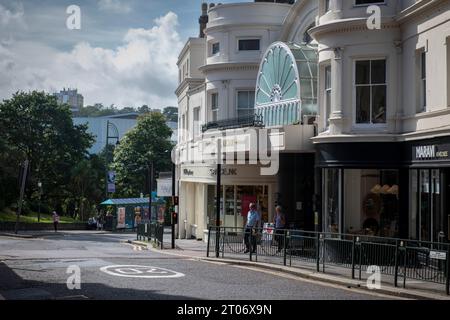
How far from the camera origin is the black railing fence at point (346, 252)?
1617 cm

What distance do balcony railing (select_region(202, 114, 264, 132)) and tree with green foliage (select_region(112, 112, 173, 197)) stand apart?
37.5 metres

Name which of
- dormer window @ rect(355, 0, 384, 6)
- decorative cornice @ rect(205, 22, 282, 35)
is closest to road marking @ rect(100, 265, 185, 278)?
dormer window @ rect(355, 0, 384, 6)

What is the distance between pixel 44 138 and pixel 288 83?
136ft

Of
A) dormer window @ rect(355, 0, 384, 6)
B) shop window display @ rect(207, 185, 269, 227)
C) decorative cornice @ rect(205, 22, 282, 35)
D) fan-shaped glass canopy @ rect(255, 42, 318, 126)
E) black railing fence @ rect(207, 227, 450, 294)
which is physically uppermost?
decorative cornice @ rect(205, 22, 282, 35)

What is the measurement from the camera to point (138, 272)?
1827cm

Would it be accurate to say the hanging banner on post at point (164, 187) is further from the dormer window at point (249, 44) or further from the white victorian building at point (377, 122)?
the white victorian building at point (377, 122)

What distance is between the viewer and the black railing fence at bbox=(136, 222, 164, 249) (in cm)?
3072

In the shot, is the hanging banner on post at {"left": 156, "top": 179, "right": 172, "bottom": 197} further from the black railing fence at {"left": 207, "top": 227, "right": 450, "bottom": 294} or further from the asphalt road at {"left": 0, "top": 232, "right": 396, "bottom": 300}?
the asphalt road at {"left": 0, "top": 232, "right": 396, "bottom": 300}

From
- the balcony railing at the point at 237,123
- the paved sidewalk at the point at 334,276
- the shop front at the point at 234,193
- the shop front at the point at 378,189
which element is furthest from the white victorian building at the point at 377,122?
the shop front at the point at 234,193

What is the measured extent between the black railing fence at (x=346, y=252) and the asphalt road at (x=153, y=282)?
4.62ft

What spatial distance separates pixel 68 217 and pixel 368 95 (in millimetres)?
52037

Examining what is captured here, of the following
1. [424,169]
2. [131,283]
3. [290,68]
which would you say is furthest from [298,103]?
[131,283]

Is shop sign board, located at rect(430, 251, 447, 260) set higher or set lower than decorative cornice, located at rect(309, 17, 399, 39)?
lower

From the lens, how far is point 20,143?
62625mm
